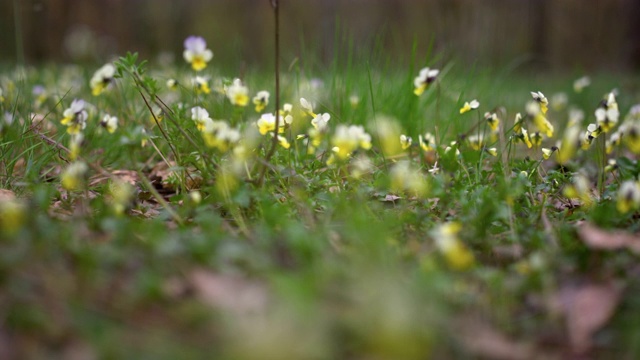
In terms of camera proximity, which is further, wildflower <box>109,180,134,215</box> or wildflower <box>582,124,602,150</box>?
wildflower <box>582,124,602,150</box>

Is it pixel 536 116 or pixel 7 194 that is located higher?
pixel 536 116

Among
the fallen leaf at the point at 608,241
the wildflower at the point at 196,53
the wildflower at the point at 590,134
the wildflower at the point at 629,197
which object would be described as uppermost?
the wildflower at the point at 590,134

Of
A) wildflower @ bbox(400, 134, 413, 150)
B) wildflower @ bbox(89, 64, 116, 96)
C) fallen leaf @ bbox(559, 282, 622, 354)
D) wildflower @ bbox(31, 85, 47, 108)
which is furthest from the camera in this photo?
wildflower @ bbox(31, 85, 47, 108)

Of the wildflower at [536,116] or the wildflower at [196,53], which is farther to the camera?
the wildflower at [196,53]

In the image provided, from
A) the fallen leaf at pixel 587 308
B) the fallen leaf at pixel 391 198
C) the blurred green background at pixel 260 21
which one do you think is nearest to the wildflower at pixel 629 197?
the fallen leaf at pixel 587 308

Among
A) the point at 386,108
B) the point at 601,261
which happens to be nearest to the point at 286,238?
the point at 601,261

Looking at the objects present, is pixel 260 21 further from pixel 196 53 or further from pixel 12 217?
pixel 12 217

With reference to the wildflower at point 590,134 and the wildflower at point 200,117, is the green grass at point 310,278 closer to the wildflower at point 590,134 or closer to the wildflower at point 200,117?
the wildflower at point 200,117

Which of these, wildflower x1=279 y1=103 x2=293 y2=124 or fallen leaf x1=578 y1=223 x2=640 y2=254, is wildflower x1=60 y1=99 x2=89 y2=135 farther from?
fallen leaf x1=578 y1=223 x2=640 y2=254

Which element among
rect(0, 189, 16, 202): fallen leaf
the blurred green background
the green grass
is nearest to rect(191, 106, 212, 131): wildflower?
the green grass

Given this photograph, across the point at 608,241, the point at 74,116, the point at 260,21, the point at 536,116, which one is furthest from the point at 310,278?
the point at 260,21

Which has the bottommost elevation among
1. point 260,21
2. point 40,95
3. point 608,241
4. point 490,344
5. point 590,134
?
point 490,344
